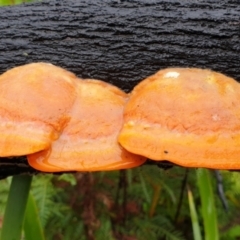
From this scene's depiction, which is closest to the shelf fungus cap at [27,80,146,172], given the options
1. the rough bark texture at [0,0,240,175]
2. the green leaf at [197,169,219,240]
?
the rough bark texture at [0,0,240,175]

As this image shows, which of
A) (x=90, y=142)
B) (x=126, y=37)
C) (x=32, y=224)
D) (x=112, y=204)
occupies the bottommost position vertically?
(x=112, y=204)

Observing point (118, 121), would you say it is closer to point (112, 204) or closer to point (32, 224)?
point (32, 224)

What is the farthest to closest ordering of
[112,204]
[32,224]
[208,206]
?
[112,204]
[208,206]
[32,224]

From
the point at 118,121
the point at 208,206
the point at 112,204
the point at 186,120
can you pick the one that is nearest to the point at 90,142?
the point at 118,121

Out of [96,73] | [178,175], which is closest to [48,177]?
[178,175]

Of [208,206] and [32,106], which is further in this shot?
[208,206]

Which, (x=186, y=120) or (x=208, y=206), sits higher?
(x=186, y=120)

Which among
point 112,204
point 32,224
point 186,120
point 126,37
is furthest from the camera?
point 112,204

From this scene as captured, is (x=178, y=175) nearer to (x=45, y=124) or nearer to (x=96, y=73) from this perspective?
(x=96, y=73)

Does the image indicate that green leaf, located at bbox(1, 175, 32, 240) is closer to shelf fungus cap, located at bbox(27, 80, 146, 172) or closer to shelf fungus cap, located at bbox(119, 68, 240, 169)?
shelf fungus cap, located at bbox(27, 80, 146, 172)
